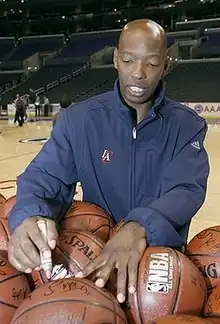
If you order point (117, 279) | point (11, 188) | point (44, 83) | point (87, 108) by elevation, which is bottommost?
point (44, 83)

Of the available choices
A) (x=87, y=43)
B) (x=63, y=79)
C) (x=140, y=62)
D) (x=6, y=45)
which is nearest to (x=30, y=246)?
(x=140, y=62)

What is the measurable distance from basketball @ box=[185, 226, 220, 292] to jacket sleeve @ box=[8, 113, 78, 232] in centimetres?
42

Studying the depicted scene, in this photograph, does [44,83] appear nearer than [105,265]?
No

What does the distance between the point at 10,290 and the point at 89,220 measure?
1.45 ft

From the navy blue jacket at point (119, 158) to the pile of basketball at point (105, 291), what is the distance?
0.17 meters

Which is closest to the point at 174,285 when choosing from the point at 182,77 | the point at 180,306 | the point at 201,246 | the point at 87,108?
the point at 180,306

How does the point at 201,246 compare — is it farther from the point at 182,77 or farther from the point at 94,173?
the point at 182,77

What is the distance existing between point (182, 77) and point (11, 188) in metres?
15.5

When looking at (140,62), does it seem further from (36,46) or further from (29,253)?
(36,46)

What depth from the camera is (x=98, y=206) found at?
1.74 meters

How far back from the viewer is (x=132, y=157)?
5.31 feet

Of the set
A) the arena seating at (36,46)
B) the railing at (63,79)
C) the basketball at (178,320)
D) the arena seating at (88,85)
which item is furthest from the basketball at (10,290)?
the arena seating at (36,46)

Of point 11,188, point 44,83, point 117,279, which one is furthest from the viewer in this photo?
point 44,83
